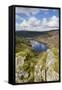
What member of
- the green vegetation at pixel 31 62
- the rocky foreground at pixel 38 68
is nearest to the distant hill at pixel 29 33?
the green vegetation at pixel 31 62

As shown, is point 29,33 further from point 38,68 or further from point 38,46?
point 38,68

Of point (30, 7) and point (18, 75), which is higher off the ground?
point (30, 7)

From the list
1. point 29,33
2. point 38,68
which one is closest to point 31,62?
point 38,68

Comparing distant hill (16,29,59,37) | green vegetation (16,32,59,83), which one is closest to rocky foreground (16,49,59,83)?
green vegetation (16,32,59,83)

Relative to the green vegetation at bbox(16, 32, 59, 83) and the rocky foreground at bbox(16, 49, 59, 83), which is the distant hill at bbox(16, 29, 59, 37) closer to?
the green vegetation at bbox(16, 32, 59, 83)

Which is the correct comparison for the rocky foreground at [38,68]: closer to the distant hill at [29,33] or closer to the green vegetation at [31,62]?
the green vegetation at [31,62]

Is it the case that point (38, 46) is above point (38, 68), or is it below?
above

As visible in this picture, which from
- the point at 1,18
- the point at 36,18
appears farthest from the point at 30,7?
the point at 1,18
